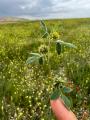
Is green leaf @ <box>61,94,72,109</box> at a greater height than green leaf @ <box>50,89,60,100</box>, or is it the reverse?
green leaf @ <box>50,89,60,100</box>

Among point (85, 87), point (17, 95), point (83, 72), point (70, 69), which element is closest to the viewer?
point (17, 95)

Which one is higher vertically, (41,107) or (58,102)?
(58,102)

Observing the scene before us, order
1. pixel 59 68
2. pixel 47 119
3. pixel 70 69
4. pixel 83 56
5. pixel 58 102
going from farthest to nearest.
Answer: pixel 83 56, pixel 59 68, pixel 70 69, pixel 47 119, pixel 58 102

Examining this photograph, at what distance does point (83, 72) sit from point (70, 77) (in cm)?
35

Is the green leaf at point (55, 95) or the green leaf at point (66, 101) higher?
the green leaf at point (55, 95)

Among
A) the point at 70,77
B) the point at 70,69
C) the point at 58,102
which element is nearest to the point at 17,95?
the point at 70,77

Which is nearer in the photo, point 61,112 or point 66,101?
point 61,112

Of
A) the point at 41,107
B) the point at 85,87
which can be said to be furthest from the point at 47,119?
the point at 85,87

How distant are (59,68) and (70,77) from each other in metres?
1.62

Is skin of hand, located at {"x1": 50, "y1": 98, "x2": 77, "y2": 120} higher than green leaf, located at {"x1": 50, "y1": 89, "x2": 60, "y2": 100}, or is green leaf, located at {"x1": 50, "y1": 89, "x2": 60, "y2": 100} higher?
green leaf, located at {"x1": 50, "y1": 89, "x2": 60, "y2": 100}

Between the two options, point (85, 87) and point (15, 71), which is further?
point (15, 71)

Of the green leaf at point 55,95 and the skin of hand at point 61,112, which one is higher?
the green leaf at point 55,95

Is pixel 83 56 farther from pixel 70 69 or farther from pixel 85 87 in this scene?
pixel 85 87

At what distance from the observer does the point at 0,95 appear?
694cm
